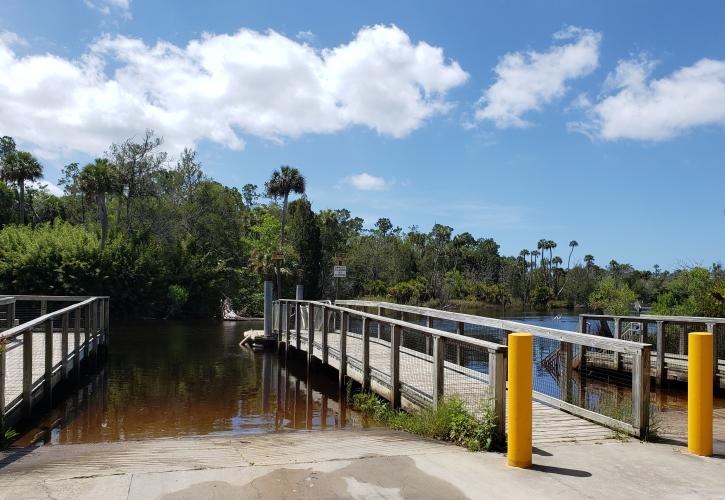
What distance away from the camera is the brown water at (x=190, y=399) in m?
9.46

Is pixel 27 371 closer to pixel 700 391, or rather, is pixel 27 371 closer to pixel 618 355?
pixel 700 391

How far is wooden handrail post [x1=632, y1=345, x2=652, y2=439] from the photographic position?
246 inches

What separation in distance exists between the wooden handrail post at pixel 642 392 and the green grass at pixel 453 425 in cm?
167

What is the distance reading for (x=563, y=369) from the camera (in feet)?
30.9

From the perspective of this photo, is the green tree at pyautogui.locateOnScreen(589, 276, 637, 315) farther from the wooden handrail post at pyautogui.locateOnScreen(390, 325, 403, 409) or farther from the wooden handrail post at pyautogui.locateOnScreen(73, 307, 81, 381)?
the wooden handrail post at pyautogui.locateOnScreen(73, 307, 81, 381)

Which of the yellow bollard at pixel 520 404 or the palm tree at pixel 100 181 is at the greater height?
the palm tree at pixel 100 181

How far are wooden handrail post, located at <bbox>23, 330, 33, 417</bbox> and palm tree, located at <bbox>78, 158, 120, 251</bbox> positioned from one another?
3143 centimetres

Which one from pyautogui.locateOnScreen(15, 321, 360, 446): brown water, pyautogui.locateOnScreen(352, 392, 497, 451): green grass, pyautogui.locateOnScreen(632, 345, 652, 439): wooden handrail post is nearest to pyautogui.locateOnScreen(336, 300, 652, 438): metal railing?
pyautogui.locateOnScreen(632, 345, 652, 439): wooden handrail post

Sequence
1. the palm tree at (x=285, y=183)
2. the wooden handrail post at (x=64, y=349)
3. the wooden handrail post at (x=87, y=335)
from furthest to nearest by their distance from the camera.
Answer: the palm tree at (x=285, y=183)
the wooden handrail post at (x=87, y=335)
the wooden handrail post at (x=64, y=349)

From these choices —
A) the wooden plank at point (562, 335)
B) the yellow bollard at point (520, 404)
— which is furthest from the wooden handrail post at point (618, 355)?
the yellow bollard at point (520, 404)

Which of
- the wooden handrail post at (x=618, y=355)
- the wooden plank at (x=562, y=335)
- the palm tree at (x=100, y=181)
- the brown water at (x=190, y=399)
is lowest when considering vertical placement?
the brown water at (x=190, y=399)

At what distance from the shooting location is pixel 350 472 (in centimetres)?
504

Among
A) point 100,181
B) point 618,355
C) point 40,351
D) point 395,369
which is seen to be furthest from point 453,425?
point 100,181

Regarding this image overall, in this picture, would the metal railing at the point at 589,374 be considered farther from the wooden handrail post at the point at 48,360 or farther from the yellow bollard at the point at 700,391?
the wooden handrail post at the point at 48,360
